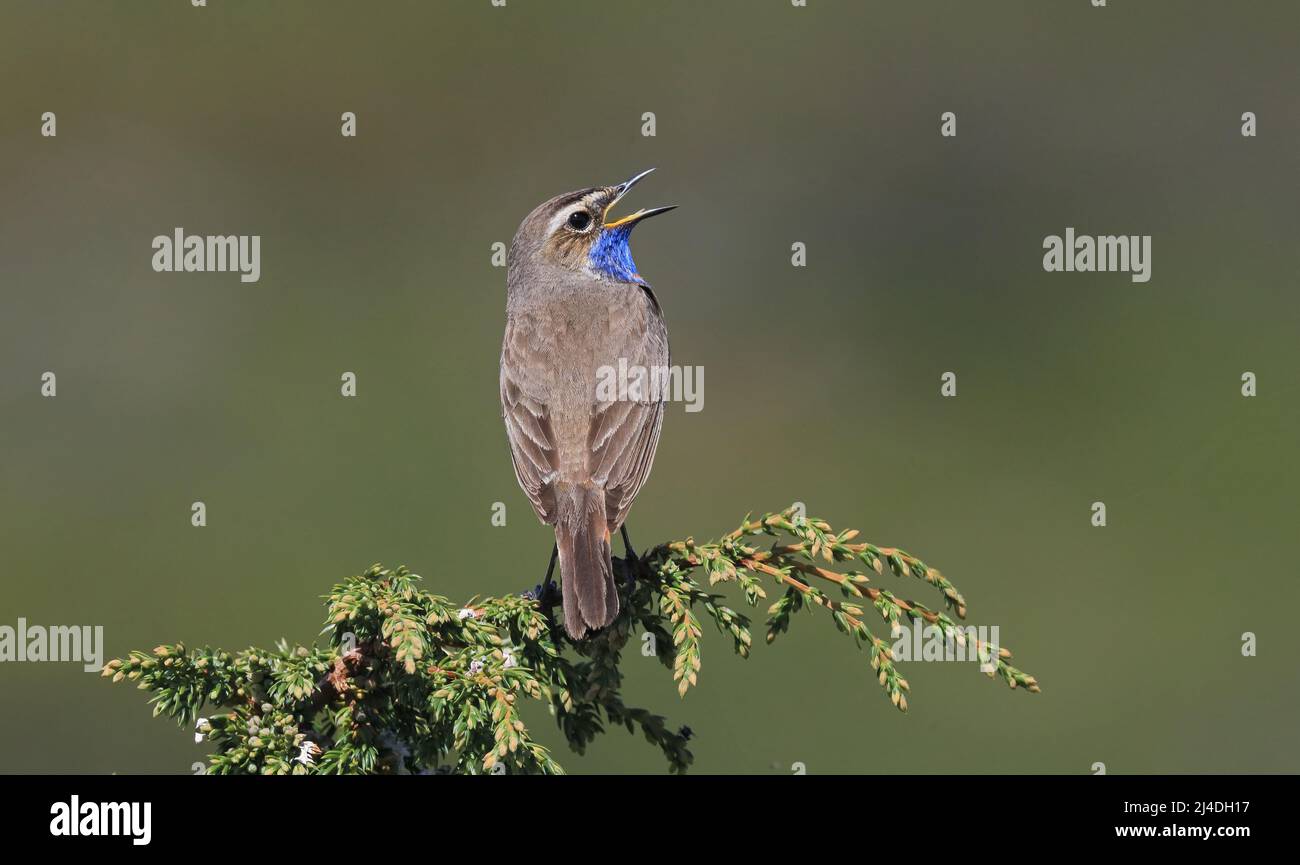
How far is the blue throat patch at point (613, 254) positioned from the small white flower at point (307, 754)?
145 inches

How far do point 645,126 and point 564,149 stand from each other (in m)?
1.09

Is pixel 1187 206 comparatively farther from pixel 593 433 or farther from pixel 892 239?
pixel 593 433

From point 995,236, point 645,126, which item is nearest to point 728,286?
point 645,126

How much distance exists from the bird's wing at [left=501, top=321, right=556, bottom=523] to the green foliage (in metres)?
0.97

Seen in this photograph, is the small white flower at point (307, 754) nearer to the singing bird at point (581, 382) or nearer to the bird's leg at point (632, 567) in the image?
the singing bird at point (581, 382)

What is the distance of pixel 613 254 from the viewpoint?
7352mm

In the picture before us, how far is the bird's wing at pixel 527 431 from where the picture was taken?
581cm


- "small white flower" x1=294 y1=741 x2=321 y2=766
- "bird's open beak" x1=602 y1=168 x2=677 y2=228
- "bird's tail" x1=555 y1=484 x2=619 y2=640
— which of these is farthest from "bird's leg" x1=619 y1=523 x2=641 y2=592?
"bird's open beak" x1=602 y1=168 x2=677 y2=228

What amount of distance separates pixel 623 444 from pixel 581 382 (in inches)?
19.2

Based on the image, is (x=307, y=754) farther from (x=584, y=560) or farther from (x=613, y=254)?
(x=613, y=254)

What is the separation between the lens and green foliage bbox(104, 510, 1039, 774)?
3955 millimetres

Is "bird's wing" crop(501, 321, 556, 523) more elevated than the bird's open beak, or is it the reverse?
the bird's open beak

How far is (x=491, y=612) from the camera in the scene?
4652 millimetres

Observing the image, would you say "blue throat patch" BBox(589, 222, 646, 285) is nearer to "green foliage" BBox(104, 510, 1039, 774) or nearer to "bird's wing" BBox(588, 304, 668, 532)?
"bird's wing" BBox(588, 304, 668, 532)
